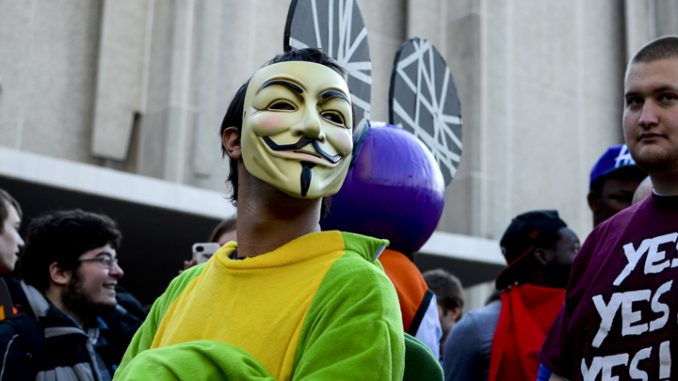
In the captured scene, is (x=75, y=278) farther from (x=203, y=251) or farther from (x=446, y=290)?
(x=446, y=290)

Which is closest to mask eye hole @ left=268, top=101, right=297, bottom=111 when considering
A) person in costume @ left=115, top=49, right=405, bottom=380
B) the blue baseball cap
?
person in costume @ left=115, top=49, right=405, bottom=380

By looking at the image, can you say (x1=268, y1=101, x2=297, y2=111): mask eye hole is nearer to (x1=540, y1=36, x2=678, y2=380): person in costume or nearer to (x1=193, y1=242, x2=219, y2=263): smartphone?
(x1=540, y1=36, x2=678, y2=380): person in costume

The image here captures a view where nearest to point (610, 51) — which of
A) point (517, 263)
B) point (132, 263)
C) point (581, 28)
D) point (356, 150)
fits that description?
point (581, 28)

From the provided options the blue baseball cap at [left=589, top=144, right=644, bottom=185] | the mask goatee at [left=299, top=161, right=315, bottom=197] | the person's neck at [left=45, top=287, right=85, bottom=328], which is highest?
the blue baseball cap at [left=589, top=144, right=644, bottom=185]

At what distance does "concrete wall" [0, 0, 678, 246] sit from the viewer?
435 inches

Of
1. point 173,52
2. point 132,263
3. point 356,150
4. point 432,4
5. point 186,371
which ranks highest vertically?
point 432,4

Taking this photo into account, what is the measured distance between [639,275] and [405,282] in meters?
0.86

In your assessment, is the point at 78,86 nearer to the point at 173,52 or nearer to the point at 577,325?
the point at 173,52

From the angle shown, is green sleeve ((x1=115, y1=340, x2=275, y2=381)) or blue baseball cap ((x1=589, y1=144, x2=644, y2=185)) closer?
green sleeve ((x1=115, y1=340, x2=275, y2=381))

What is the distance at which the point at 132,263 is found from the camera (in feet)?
35.6

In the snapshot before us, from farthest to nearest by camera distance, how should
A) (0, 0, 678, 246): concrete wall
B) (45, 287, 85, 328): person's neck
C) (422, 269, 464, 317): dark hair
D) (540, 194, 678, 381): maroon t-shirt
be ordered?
(0, 0, 678, 246): concrete wall, (422, 269, 464, 317): dark hair, (45, 287, 85, 328): person's neck, (540, 194, 678, 381): maroon t-shirt

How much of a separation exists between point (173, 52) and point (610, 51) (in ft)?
23.9

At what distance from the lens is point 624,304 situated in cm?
292

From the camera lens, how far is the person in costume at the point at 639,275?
2.83m
